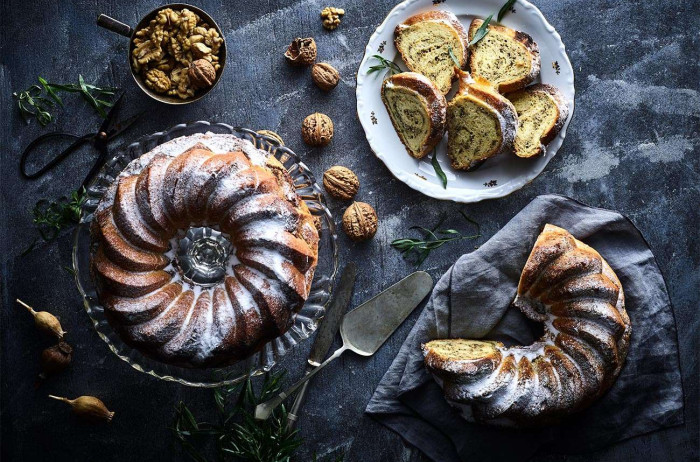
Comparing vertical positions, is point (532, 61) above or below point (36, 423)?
above

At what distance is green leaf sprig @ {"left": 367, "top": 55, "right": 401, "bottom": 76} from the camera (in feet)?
9.68

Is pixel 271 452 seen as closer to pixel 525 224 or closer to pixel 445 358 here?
pixel 445 358

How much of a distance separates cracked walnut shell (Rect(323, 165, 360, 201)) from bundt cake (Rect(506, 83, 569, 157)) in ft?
2.50

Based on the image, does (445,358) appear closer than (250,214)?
No

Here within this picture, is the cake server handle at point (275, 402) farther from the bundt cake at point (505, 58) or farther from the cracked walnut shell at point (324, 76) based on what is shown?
the bundt cake at point (505, 58)

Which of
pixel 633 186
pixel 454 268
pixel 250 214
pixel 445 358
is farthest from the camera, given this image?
pixel 633 186

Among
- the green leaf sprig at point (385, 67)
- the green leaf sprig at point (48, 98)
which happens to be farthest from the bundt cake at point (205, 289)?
the green leaf sprig at point (385, 67)

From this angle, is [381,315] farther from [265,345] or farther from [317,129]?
[317,129]

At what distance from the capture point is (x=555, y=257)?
281 cm

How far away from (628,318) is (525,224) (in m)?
0.62

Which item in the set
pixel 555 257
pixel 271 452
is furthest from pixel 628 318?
pixel 271 452

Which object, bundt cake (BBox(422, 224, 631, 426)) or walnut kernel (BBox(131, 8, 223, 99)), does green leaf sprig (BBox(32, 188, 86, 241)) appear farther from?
bundt cake (BBox(422, 224, 631, 426))

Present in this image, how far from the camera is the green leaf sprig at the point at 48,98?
2.96 m

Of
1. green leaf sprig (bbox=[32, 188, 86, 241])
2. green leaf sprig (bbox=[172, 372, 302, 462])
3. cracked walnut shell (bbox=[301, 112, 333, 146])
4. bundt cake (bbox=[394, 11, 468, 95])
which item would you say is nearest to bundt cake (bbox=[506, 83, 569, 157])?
bundt cake (bbox=[394, 11, 468, 95])
